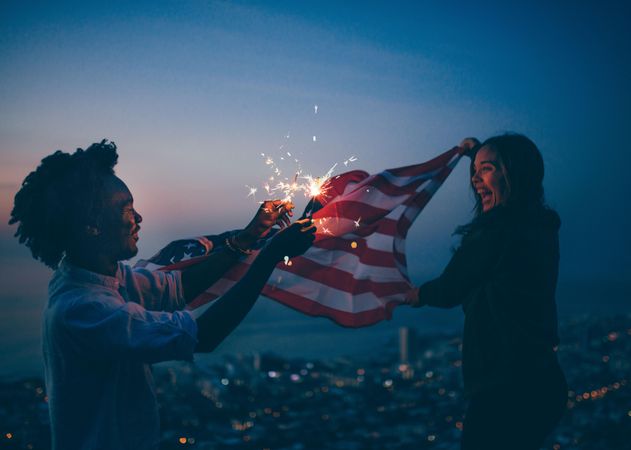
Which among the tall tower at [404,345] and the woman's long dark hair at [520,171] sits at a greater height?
the woman's long dark hair at [520,171]

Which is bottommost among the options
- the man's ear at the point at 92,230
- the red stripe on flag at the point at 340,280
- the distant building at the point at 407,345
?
the distant building at the point at 407,345

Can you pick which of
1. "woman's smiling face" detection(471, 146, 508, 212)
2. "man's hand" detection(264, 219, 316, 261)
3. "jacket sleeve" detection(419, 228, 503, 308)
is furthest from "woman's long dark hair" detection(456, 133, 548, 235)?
"man's hand" detection(264, 219, 316, 261)

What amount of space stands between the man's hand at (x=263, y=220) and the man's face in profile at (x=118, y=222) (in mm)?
1060

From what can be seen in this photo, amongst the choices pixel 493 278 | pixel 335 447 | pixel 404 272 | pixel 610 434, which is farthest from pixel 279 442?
pixel 493 278

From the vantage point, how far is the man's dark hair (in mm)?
2520

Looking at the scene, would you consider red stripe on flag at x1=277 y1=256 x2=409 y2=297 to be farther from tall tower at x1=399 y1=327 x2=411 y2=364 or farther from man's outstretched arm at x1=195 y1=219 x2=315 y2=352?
tall tower at x1=399 y1=327 x2=411 y2=364

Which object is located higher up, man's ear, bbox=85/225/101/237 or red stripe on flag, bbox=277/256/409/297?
man's ear, bbox=85/225/101/237

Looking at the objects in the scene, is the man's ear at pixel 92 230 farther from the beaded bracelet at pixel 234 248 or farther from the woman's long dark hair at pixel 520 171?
the woman's long dark hair at pixel 520 171

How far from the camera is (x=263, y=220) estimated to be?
3.70 m

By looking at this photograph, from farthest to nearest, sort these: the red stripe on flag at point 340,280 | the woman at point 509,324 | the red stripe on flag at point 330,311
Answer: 1. the red stripe on flag at point 340,280
2. the red stripe on flag at point 330,311
3. the woman at point 509,324

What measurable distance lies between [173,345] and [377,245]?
2825 millimetres

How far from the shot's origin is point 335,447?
22672 millimetres

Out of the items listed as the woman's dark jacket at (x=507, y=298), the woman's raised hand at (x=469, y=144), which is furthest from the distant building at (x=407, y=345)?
the woman's dark jacket at (x=507, y=298)

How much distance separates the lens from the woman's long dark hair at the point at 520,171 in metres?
3.57
